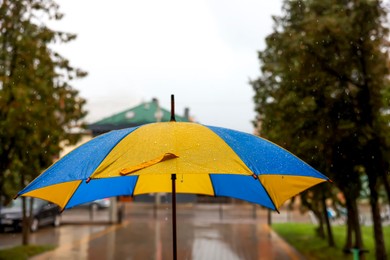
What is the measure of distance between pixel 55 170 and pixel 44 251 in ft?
41.1

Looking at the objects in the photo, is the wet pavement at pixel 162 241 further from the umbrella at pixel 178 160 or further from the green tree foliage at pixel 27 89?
the umbrella at pixel 178 160

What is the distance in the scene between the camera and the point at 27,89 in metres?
12.5

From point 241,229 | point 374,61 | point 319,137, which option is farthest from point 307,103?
point 241,229

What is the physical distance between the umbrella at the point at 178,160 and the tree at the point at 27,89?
794 centimetres

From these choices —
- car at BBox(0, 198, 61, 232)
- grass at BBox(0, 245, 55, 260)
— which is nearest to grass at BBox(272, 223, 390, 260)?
grass at BBox(0, 245, 55, 260)

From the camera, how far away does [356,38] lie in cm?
1041

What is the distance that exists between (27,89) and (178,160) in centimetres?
939

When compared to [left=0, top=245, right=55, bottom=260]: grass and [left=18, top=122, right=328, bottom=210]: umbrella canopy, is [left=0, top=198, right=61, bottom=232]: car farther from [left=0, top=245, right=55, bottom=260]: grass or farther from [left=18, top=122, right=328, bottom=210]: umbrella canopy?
[left=18, top=122, right=328, bottom=210]: umbrella canopy

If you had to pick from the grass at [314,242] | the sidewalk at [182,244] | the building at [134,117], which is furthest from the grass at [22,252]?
the building at [134,117]

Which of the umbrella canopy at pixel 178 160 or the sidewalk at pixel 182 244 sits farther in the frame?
the sidewalk at pixel 182 244

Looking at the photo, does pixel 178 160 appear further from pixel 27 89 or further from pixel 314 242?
pixel 314 242

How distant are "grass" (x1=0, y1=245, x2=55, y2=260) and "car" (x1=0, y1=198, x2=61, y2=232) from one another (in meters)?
6.05

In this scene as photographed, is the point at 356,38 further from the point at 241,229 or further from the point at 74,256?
the point at 241,229

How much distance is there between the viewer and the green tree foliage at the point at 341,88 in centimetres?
1035
